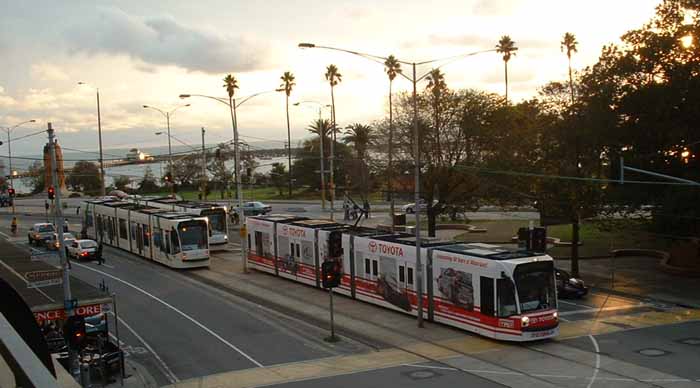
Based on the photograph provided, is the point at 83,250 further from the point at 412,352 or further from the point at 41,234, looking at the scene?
the point at 412,352

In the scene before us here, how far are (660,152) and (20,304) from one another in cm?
3239

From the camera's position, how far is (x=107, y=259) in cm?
4428

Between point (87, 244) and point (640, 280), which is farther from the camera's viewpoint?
point (87, 244)

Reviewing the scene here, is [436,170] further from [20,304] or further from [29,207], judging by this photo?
[29,207]

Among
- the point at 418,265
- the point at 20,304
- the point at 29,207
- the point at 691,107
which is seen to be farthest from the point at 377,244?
the point at 29,207

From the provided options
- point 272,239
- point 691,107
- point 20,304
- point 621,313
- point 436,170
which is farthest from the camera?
point 436,170

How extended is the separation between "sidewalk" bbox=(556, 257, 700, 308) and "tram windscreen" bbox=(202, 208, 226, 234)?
21.2 meters

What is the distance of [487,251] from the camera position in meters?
23.6

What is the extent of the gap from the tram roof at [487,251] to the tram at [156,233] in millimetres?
17833

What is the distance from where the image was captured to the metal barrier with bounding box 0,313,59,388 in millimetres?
3387

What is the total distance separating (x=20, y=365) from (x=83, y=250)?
42.3 metres

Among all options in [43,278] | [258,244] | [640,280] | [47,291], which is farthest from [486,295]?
[258,244]

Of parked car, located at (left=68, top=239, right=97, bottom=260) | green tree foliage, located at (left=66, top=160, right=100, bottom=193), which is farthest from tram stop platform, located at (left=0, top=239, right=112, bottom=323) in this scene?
green tree foliage, located at (left=66, top=160, right=100, bottom=193)

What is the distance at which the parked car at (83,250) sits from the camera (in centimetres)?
4294
